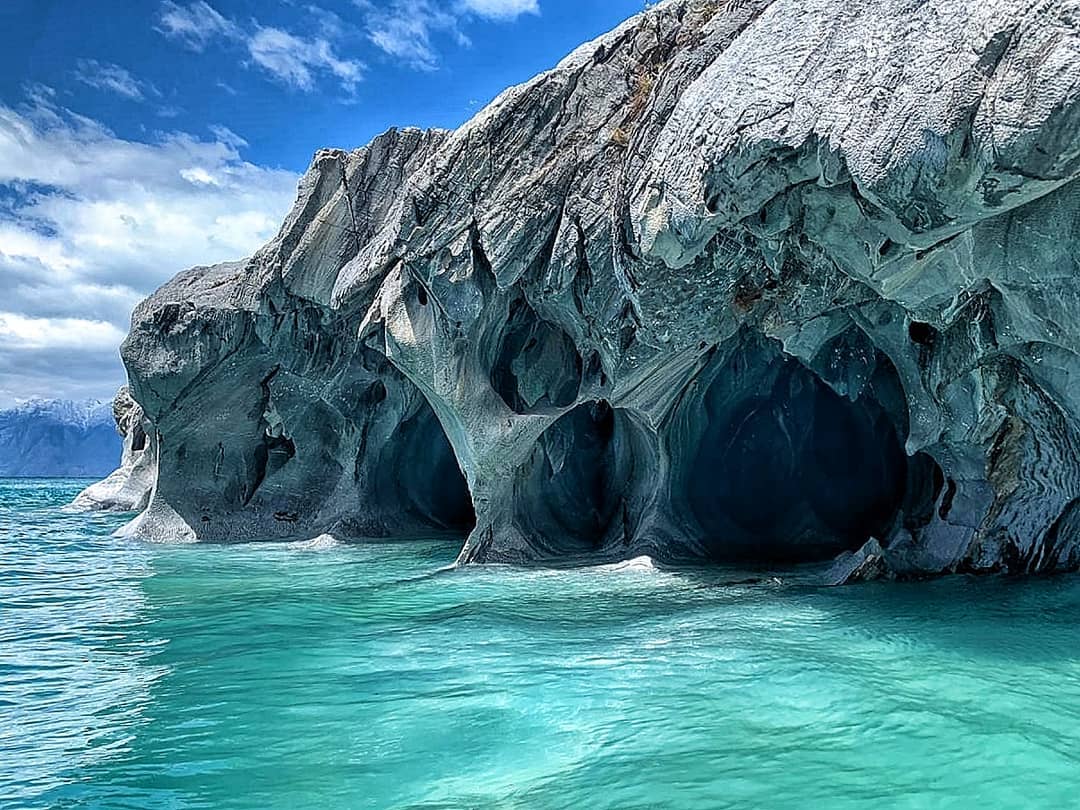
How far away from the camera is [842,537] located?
595 inches

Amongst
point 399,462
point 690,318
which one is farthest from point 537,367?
point 399,462

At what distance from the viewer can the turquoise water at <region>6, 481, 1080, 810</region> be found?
177 inches

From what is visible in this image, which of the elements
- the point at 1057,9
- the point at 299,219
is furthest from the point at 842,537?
A: the point at 299,219

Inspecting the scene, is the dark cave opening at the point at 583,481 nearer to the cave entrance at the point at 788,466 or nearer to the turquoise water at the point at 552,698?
the cave entrance at the point at 788,466

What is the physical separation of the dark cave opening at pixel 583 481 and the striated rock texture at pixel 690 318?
7 centimetres

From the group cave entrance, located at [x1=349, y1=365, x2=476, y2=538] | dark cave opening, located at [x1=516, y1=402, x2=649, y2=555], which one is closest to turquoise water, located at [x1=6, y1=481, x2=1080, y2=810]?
dark cave opening, located at [x1=516, y1=402, x2=649, y2=555]

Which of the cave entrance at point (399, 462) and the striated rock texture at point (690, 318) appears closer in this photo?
the striated rock texture at point (690, 318)

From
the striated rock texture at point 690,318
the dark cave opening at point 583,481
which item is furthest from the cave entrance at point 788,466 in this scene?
the dark cave opening at point 583,481

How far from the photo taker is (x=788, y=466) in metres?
15.4

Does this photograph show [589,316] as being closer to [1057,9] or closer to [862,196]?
[862,196]

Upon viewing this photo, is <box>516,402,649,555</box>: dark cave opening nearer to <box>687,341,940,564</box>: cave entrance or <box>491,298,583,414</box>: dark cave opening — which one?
<box>491,298,583,414</box>: dark cave opening

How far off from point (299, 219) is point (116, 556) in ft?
23.7

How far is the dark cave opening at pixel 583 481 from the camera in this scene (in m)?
14.7

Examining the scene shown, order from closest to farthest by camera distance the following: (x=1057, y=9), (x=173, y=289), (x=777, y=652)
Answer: (x=1057, y=9) → (x=777, y=652) → (x=173, y=289)
